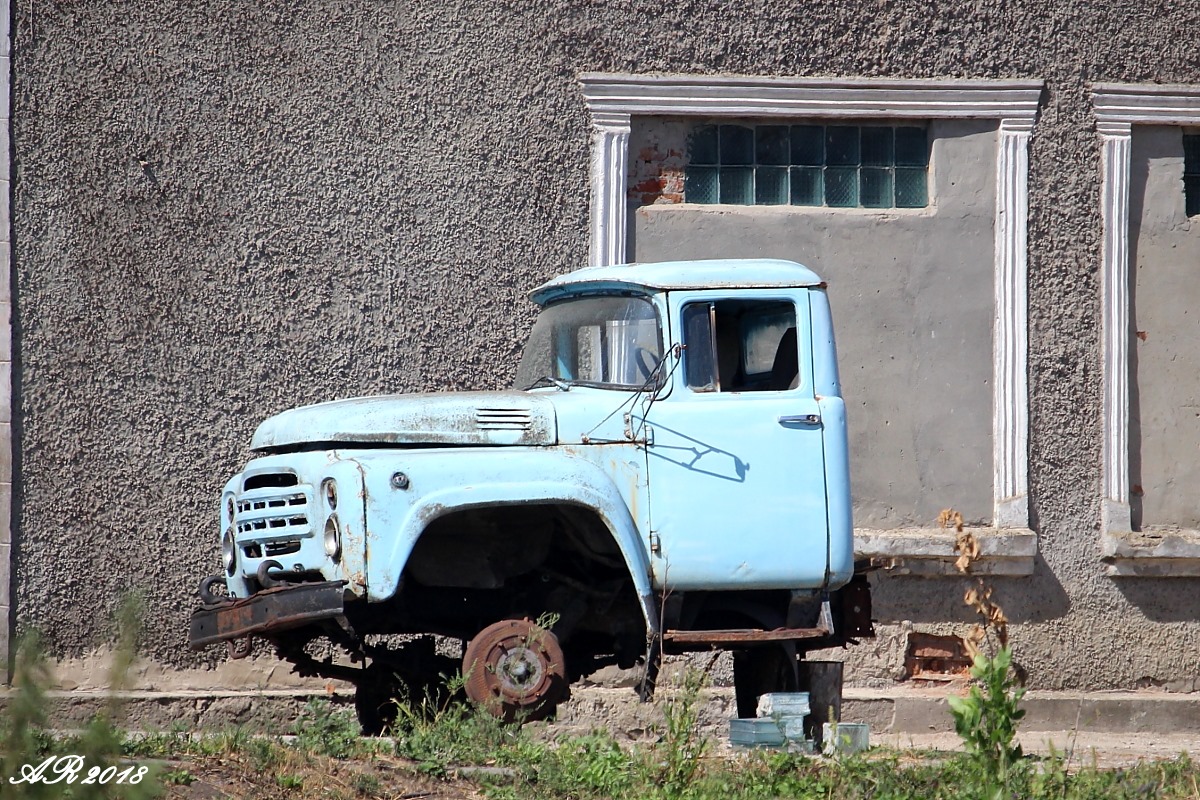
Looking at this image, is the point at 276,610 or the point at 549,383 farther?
the point at 549,383

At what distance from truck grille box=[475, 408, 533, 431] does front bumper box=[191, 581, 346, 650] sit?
0.92m

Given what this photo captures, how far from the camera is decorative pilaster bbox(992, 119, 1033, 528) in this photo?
28.5ft

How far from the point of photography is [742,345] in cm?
629

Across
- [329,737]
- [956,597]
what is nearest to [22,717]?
[329,737]

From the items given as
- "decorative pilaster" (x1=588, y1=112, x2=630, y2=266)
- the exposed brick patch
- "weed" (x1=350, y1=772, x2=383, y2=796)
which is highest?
"decorative pilaster" (x1=588, y1=112, x2=630, y2=266)

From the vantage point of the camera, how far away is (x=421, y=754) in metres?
5.15

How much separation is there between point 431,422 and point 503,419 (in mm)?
311

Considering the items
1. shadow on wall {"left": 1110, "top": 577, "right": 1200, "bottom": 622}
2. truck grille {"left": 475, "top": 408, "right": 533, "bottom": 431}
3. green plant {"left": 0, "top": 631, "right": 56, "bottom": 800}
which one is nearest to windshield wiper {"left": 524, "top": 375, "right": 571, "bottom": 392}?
truck grille {"left": 475, "top": 408, "right": 533, "bottom": 431}

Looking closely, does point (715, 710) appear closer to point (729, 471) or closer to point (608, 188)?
point (729, 471)

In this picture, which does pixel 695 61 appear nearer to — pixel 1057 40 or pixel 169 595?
pixel 1057 40

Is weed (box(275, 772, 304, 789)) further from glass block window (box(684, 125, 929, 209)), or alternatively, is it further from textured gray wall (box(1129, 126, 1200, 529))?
textured gray wall (box(1129, 126, 1200, 529))

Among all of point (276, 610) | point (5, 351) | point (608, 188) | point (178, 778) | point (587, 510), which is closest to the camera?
point (178, 778)

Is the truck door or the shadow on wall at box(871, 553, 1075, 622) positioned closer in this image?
the truck door

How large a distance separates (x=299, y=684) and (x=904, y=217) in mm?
4804
